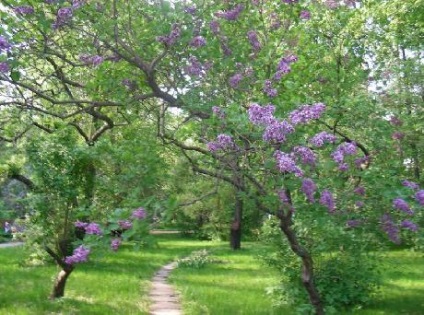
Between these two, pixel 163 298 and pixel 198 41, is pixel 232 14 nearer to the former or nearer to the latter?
pixel 198 41

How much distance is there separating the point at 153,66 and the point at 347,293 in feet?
20.9

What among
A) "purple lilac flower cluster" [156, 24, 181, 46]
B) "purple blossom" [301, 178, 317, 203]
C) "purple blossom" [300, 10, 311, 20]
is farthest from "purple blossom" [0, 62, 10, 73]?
"purple blossom" [300, 10, 311, 20]

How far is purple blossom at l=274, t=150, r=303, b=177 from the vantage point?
→ 4.86 metres

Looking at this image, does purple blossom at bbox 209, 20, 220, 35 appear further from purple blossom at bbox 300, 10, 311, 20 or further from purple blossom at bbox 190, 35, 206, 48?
purple blossom at bbox 300, 10, 311, 20

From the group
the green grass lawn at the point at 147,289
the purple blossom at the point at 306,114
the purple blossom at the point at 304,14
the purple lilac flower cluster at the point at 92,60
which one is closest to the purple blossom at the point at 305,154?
the purple blossom at the point at 306,114

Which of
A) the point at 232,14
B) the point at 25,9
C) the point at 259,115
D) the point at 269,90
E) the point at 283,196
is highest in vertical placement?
the point at 232,14

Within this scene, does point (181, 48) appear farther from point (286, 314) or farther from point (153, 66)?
point (286, 314)

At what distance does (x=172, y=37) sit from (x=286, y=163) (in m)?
2.52

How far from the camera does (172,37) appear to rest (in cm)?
655

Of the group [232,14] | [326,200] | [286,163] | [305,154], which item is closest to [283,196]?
[326,200]

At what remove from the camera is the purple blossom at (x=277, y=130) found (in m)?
4.97

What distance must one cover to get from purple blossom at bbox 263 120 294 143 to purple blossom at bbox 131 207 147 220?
1.31 meters

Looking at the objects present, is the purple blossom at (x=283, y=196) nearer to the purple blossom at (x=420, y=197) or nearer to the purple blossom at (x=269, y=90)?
the purple blossom at (x=269, y=90)

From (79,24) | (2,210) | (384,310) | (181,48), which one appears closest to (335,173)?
(181,48)
